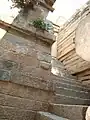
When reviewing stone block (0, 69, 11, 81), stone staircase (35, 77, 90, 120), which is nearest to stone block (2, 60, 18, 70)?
A: stone block (0, 69, 11, 81)

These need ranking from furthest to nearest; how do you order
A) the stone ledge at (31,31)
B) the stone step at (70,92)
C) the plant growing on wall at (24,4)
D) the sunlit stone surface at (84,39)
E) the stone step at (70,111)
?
1. the stone step at (70,92)
2. the plant growing on wall at (24,4)
3. the stone ledge at (31,31)
4. the stone step at (70,111)
5. the sunlit stone surface at (84,39)

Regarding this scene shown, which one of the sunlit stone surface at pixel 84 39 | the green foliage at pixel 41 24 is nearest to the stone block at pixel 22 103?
the green foliage at pixel 41 24

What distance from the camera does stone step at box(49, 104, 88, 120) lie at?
63.6 inches

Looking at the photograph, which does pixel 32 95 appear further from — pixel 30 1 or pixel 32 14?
pixel 30 1

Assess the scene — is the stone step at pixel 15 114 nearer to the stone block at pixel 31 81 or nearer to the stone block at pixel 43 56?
the stone block at pixel 31 81

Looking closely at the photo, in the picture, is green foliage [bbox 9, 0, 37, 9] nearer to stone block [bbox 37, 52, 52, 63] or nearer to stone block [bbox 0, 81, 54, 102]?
stone block [bbox 37, 52, 52, 63]

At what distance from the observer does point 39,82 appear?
256 centimetres

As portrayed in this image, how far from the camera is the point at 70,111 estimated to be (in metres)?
1.91

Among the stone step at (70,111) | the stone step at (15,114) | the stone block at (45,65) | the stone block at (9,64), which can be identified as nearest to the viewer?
the stone step at (70,111)

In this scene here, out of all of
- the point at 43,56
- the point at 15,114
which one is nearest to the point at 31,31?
the point at 43,56

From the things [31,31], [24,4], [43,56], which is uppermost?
[24,4]

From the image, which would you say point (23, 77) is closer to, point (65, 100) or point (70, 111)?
point (70, 111)

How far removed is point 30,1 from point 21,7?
0.24 meters

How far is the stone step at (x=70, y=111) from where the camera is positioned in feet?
5.30
